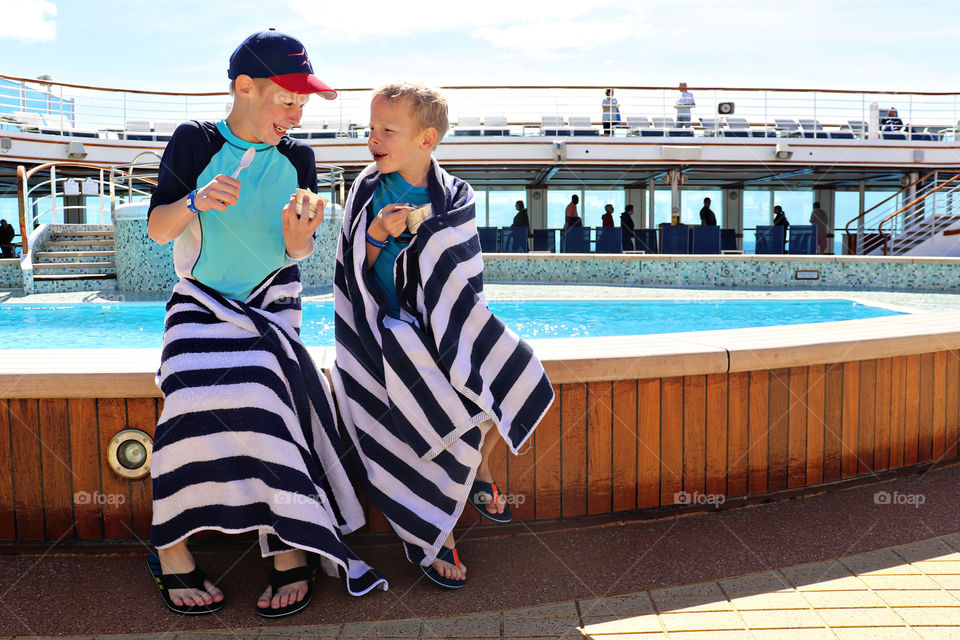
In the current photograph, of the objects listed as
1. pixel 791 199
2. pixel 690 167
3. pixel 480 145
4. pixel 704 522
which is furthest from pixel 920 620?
pixel 791 199

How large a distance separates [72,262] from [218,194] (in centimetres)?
918

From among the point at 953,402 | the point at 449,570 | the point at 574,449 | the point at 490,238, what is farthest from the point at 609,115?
the point at 449,570

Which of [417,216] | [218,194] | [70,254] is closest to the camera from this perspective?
[218,194]

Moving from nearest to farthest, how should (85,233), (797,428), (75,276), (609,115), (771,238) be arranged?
(797,428)
(75,276)
(85,233)
(771,238)
(609,115)

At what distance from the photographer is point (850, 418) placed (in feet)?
7.77

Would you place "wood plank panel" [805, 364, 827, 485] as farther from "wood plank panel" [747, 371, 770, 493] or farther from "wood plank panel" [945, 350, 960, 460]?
"wood plank panel" [945, 350, 960, 460]

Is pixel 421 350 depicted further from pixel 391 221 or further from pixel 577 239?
pixel 577 239

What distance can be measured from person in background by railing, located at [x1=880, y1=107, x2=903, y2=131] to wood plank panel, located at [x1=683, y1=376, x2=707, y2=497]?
16293 millimetres

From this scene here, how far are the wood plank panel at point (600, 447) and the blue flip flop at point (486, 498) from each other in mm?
325

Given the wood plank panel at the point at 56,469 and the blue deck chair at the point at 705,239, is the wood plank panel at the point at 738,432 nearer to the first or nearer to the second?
the wood plank panel at the point at 56,469

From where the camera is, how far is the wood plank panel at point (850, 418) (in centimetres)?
234

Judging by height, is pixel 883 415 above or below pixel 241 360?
below

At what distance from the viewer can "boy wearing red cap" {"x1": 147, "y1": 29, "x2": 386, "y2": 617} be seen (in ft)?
5.28

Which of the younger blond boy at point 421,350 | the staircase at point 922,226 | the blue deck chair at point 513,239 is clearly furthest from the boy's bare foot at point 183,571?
the staircase at point 922,226
